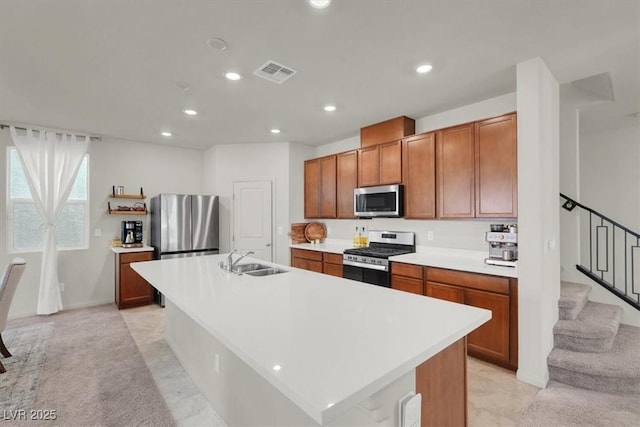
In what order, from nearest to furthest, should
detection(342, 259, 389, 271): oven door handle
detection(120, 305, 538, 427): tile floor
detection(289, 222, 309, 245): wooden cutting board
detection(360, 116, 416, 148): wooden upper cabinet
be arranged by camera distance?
1. detection(120, 305, 538, 427): tile floor
2. detection(342, 259, 389, 271): oven door handle
3. detection(360, 116, 416, 148): wooden upper cabinet
4. detection(289, 222, 309, 245): wooden cutting board

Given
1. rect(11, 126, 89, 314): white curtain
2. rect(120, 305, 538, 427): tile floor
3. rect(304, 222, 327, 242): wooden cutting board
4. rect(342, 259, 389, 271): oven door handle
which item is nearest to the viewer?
rect(120, 305, 538, 427): tile floor

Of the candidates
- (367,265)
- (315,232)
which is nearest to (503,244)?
(367,265)

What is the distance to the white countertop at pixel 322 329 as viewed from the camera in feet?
2.92

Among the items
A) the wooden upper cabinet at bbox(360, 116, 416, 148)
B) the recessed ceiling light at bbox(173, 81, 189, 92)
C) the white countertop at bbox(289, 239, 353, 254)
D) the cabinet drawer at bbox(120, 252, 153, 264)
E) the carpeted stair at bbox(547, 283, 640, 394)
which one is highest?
the recessed ceiling light at bbox(173, 81, 189, 92)

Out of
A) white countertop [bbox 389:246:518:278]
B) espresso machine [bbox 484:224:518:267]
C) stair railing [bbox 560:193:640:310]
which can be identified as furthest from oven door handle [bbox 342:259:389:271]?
stair railing [bbox 560:193:640:310]

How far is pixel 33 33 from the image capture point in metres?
2.09

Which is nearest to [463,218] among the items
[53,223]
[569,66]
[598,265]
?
[569,66]

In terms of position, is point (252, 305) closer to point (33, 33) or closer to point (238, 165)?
point (33, 33)

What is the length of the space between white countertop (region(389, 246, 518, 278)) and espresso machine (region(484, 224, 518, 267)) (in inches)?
3.3

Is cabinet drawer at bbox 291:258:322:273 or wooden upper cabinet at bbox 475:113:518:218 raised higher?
wooden upper cabinet at bbox 475:113:518:218

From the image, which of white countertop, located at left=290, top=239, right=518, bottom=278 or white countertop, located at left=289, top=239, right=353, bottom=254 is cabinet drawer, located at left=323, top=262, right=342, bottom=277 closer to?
white countertop, located at left=290, top=239, right=518, bottom=278

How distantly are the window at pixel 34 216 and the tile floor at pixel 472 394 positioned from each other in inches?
101

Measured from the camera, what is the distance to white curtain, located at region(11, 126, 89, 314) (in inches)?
165

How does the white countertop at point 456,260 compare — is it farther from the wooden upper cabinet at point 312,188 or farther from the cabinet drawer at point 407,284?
the wooden upper cabinet at point 312,188
